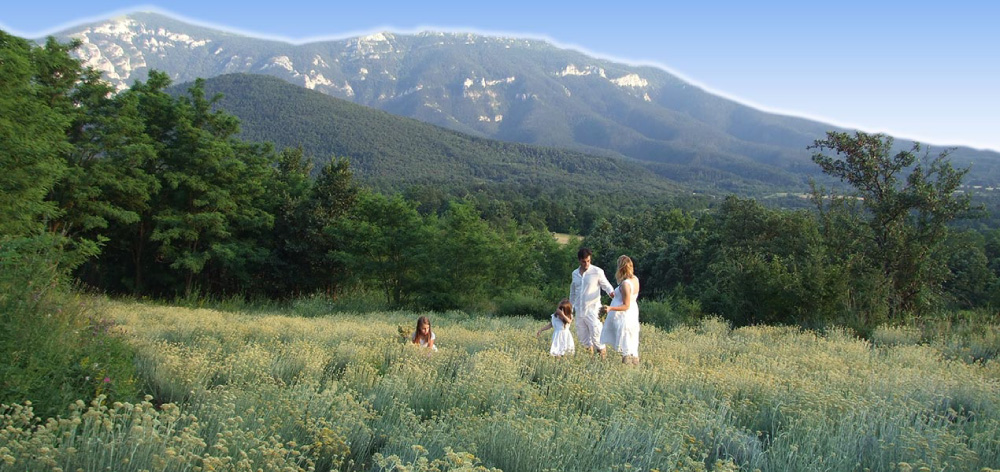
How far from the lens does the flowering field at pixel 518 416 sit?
2.94 meters

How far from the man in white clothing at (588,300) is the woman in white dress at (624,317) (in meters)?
0.43

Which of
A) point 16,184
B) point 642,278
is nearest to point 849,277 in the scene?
point 16,184

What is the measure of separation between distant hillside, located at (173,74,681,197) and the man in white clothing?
126 metres

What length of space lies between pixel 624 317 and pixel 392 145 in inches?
6393

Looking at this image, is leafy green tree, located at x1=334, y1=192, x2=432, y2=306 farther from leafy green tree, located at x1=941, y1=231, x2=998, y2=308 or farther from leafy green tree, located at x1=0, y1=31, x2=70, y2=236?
leafy green tree, located at x1=941, y1=231, x2=998, y2=308

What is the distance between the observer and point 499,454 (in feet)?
11.6

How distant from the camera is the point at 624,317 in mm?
7191

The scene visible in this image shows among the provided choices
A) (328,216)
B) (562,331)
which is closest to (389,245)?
(328,216)

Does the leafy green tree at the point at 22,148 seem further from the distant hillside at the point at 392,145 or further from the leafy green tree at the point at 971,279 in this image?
the distant hillside at the point at 392,145

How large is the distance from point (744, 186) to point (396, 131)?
369 feet

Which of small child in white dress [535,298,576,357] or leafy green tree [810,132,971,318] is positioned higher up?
leafy green tree [810,132,971,318]

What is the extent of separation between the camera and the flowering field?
294cm

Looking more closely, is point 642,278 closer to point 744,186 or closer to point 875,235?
point 875,235

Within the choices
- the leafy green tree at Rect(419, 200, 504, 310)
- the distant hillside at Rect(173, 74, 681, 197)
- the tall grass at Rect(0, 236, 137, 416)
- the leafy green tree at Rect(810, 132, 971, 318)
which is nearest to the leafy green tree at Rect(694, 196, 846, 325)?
the leafy green tree at Rect(810, 132, 971, 318)
